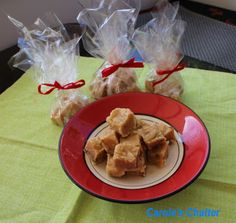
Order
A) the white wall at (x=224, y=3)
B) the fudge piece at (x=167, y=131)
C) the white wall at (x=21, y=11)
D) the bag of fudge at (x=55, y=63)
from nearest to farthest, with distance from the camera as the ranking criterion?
the fudge piece at (x=167, y=131) → the bag of fudge at (x=55, y=63) → the white wall at (x=21, y=11) → the white wall at (x=224, y=3)

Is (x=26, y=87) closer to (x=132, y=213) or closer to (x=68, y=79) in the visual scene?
(x=68, y=79)

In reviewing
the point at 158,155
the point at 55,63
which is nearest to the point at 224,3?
the point at 55,63

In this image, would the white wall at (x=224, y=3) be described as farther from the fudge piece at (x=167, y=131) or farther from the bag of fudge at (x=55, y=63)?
the fudge piece at (x=167, y=131)

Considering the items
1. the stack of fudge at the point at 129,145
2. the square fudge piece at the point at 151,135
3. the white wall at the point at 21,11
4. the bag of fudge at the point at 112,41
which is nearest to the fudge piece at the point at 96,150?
the stack of fudge at the point at 129,145

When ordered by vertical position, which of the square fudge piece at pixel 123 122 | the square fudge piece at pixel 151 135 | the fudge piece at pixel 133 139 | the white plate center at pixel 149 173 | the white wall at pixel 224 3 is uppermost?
the square fudge piece at pixel 123 122

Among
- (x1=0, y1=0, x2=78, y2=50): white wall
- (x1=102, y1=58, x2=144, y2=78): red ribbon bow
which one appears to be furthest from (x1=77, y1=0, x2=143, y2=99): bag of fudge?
(x1=0, y1=0, x2=78, y2=50): white wall

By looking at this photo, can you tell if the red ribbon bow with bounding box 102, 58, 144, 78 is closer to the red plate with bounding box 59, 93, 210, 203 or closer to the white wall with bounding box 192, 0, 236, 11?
the red plate with bounding box 59, 93, 210, 203

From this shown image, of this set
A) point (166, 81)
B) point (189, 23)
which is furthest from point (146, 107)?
point (189, 23)
